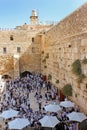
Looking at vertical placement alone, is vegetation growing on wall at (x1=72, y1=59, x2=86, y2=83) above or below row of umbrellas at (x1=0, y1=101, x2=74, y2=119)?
above

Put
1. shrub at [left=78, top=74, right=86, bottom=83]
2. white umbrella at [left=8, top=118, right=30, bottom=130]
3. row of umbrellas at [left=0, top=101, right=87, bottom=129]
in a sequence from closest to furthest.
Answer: white umbrella at [left=8, top=118, right=30, bottom=130]
row of umbrellas at [left=0, top=101, right=87, bottom=129]
shrub at [left=78, top=74, right=86, bottom=83]

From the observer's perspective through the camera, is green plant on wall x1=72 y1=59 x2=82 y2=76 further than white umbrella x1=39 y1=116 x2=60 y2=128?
Yes

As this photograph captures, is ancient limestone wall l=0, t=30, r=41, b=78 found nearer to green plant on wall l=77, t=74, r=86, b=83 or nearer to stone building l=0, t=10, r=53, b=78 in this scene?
stone building l=0, t=10, r=53, b=78

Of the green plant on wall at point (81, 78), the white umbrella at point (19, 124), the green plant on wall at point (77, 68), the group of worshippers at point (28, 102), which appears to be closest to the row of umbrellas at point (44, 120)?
the white umbrella at point (19, 124)

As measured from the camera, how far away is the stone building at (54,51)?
12773mm

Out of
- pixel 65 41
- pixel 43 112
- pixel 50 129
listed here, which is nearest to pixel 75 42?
pixel 65 41

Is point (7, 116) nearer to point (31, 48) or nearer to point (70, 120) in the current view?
point (70, 120)

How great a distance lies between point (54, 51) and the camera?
20.2 metres

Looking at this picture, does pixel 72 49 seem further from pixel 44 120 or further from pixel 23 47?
pixel 23 47

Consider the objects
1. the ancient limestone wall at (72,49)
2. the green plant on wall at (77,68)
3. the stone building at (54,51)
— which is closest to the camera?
the ancient limestone wall at (72,49)

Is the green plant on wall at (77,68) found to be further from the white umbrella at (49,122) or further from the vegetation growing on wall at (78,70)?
the white umbrella at (49,122)

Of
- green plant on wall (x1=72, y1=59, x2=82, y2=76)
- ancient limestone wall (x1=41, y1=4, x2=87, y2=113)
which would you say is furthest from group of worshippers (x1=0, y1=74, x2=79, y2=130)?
green plant on wall (x1=72, y1=59, x2=82, y2=76)

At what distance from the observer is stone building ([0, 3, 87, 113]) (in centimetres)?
1277

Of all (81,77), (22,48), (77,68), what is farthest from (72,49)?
(22,48)
